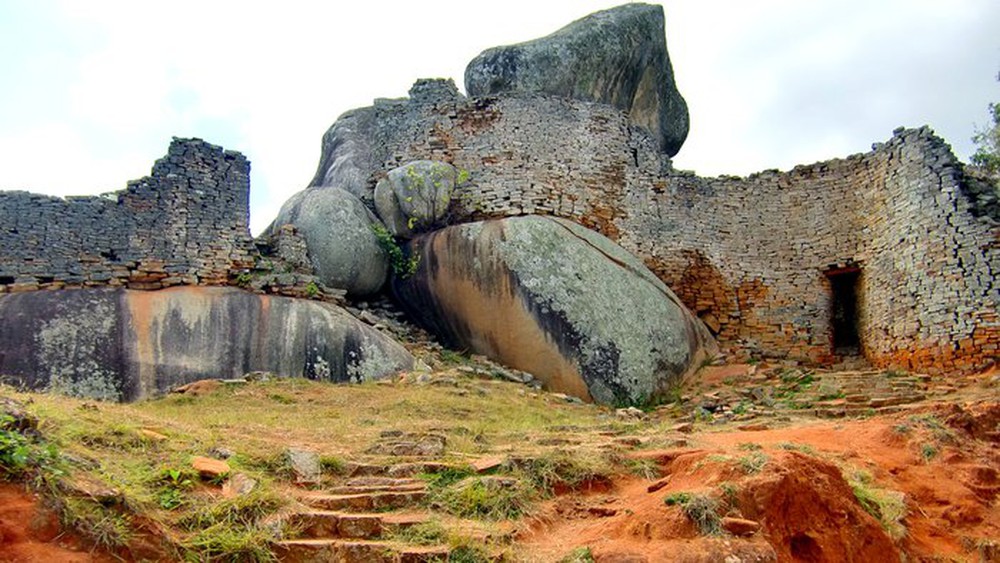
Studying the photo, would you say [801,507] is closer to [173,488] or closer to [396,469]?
[396,469]

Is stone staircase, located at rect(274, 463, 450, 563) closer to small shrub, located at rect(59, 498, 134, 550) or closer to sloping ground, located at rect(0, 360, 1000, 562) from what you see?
sloping ground, located at rect(0, 360, 1000, 562)

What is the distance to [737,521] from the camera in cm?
696

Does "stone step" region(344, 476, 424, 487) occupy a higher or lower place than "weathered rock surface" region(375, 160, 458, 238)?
lower

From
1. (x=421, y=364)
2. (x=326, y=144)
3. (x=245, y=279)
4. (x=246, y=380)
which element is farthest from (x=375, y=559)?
(x=326, y=144)

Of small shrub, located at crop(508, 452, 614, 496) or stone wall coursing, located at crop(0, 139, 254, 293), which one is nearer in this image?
small shrub, located at crop(508, 452, 614, 496)

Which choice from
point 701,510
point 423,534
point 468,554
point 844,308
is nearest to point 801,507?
point 701,510

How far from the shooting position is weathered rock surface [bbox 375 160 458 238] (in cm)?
1792

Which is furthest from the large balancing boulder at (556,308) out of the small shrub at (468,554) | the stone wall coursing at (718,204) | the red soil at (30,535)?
the red soil at (30,535)

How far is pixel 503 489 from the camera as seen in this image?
25.6ft

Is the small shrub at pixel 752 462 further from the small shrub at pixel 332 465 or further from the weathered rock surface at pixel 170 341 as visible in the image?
the weathered rock surface at pixel 170 341

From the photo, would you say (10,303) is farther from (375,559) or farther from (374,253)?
(375,559)

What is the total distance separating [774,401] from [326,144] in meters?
10.8

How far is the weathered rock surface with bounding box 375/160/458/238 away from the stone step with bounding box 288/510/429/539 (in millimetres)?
10944

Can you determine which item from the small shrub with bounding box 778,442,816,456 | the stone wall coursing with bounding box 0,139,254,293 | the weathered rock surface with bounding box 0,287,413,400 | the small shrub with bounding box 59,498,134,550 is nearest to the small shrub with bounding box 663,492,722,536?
the small shrub with bounding box 778,442,816,456
